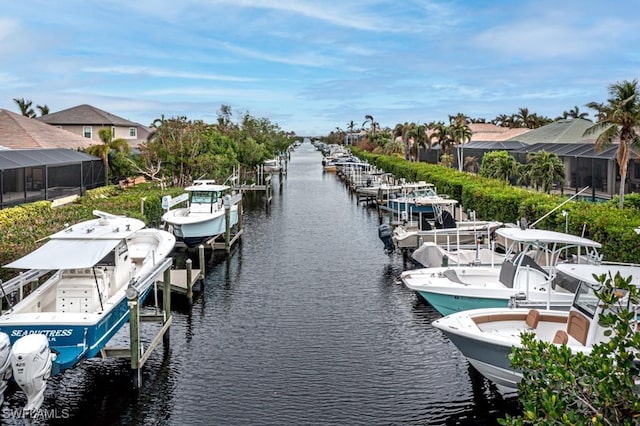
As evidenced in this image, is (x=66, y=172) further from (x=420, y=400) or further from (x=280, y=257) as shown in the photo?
(x=420, y=400)

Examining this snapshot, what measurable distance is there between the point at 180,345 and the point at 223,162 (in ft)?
125

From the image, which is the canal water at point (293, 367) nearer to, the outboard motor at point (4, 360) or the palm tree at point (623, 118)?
the outboard motor at point (4, 360)

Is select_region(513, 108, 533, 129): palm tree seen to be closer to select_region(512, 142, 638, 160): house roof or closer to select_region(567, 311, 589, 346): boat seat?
select_region(512, 142, 638, 160): house roof

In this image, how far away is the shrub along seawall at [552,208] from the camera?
19.8 m

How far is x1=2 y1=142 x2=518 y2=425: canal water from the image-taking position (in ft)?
47.1

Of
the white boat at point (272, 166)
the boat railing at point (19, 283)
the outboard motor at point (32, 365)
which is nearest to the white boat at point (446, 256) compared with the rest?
the boat railing at point (19, 283)

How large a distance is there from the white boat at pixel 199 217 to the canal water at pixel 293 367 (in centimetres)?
302

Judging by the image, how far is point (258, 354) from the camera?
18125 mm

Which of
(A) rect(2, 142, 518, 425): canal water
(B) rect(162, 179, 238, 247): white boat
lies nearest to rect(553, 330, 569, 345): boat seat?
(A) rect(2, 142, 518, 425): canal water

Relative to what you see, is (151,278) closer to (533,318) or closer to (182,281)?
(182,281)

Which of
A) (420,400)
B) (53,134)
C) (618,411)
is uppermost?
(53,134)

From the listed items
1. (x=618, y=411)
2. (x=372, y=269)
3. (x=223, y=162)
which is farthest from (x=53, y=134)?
(x=618, y=411)

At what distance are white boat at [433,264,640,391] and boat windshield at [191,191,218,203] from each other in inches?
835

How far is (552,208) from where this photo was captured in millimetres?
24891
